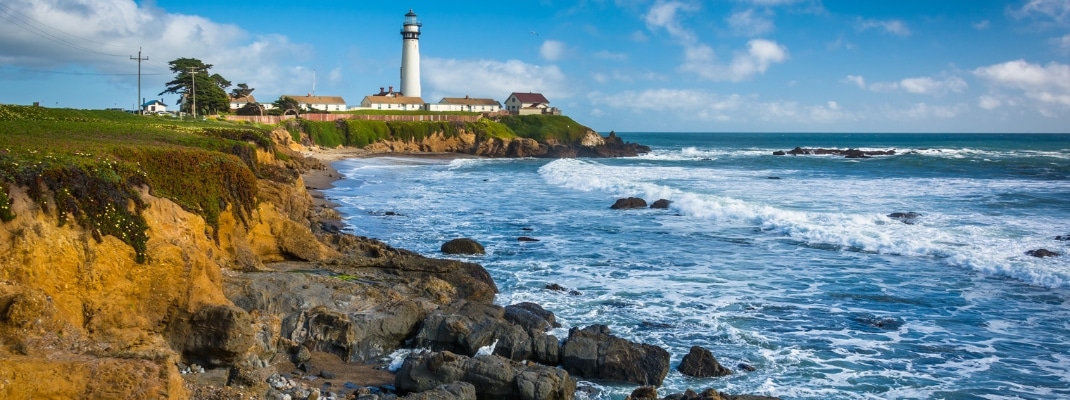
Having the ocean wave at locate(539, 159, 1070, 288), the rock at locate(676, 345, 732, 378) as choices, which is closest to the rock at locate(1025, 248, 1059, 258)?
the ocean wave at locate(539, 159, 1070, 288)

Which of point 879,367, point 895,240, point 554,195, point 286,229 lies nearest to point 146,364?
point 286,229

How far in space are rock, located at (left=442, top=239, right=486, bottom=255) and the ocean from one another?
32cm

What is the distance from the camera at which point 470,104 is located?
11800 cm

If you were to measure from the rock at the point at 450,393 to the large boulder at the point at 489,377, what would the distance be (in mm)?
340

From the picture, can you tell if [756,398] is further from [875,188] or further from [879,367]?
[875,188]

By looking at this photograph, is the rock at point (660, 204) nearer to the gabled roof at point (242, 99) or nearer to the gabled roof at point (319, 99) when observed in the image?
the gabled roof at point (242, 99)

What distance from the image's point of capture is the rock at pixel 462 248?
2241 cm

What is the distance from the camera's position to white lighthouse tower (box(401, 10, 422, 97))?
101312 millimetres

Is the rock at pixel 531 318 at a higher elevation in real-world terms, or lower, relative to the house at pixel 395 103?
lower

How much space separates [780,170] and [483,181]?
1105 inches

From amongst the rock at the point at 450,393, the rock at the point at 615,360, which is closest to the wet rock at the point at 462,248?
the rock at the point at 615,360

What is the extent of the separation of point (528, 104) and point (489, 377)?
363ft

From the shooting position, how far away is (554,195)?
41.7 metres

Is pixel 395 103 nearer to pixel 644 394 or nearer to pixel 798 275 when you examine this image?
pixel 798 275
